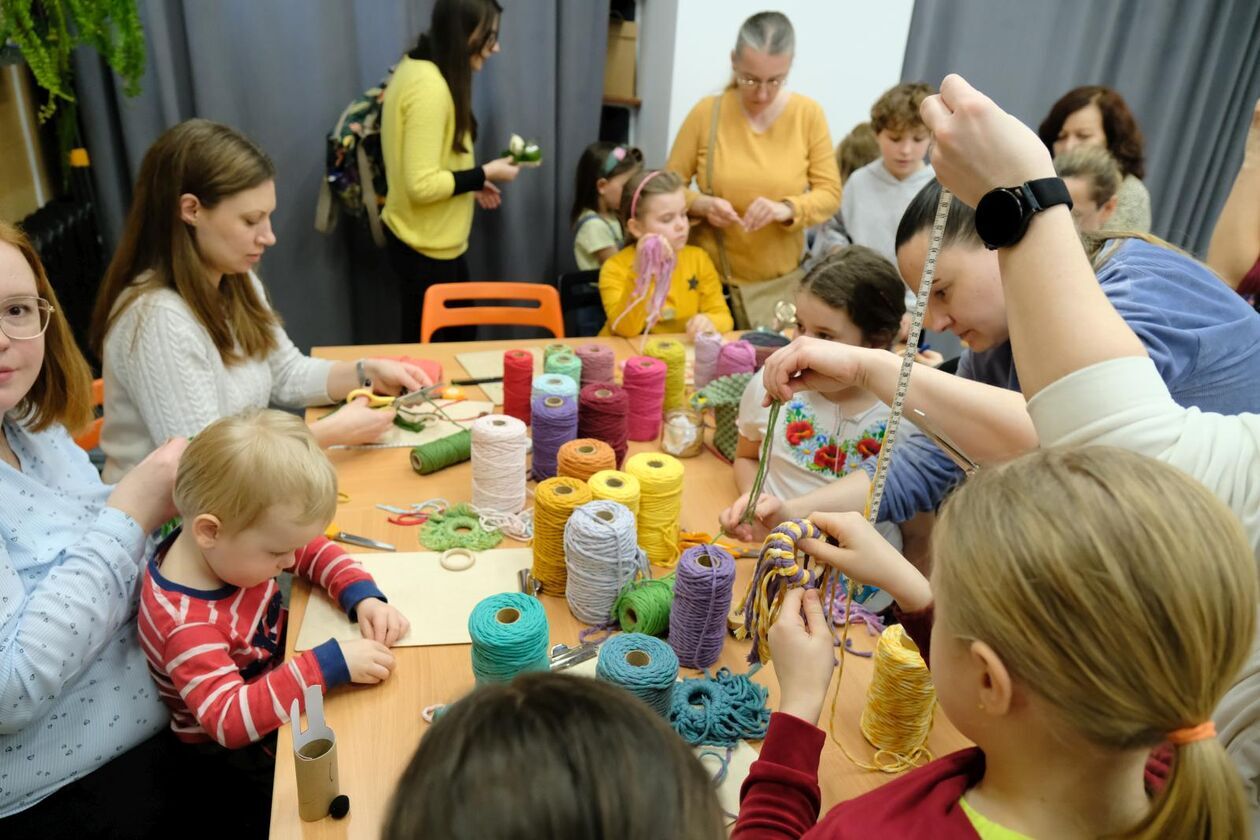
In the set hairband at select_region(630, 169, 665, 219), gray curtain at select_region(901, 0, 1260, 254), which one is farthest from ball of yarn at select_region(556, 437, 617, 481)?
gray curtain at select_region(901, 0, 1260, 254)

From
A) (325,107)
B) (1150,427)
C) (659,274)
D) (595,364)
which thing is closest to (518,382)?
(595,364)

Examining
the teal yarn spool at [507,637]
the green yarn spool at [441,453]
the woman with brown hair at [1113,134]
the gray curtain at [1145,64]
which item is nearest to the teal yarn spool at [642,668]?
the teal yarn spool at [507,637]

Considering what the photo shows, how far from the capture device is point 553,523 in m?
1.49

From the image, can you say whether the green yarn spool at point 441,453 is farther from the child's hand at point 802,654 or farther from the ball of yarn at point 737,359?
the child's hand at point 802,654

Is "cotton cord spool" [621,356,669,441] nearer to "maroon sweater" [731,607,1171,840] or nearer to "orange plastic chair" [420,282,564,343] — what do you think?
"orange plastic chair" [420,282,564,343]

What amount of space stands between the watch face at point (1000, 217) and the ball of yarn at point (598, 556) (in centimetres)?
75

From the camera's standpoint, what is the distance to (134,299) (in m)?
1.83

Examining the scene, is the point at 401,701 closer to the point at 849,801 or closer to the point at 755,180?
the point at 849,801

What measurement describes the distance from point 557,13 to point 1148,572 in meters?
3.72

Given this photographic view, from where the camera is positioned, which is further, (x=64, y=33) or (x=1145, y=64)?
(x=1145, y=64)

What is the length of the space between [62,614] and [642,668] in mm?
842

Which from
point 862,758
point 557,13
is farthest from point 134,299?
point 557,13

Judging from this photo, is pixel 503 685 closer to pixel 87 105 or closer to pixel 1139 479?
pixel 1139 479

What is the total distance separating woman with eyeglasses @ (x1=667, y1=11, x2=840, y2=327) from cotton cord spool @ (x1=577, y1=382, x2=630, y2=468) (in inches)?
57.3
